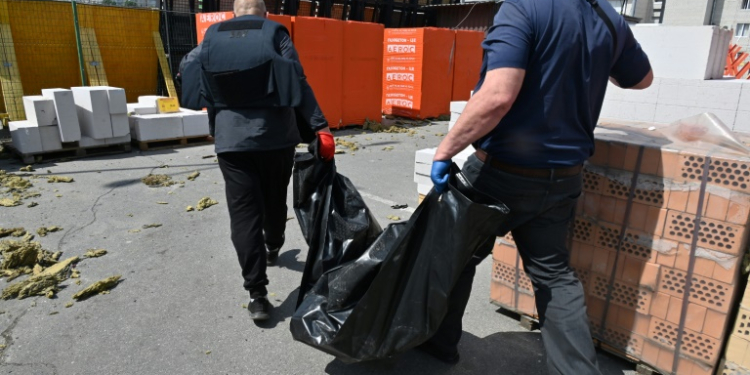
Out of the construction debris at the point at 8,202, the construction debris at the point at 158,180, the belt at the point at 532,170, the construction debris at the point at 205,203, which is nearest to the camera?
the belt at the point at 532,170

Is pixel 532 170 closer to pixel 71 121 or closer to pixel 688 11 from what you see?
pixel 71 121

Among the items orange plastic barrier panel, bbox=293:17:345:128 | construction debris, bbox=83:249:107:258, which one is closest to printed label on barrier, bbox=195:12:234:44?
orange plastic barrier panel, bbox=293:17:345:128

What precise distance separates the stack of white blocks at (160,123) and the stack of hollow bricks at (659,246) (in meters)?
6.97

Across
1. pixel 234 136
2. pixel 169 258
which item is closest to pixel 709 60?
pixel 234 136

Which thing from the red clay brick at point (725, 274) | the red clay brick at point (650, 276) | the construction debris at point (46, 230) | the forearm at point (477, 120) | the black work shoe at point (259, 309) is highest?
the forearm at point (477, 120)

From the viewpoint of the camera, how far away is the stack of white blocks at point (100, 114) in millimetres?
7281

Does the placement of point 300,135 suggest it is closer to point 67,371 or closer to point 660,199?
point 67,371

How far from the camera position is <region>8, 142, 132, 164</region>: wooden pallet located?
706 centimetres

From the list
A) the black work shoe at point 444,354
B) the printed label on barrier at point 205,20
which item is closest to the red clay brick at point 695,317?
the black work shoe at point 444,354

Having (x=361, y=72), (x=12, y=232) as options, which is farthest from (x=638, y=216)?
(x=361, y=72)

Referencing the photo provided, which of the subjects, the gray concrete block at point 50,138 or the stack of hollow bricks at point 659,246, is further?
the gray concrete block at point 50,138

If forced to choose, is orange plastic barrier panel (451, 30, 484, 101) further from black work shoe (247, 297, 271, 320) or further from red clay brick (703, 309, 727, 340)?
red clay brick (703, 309, 727, 340)

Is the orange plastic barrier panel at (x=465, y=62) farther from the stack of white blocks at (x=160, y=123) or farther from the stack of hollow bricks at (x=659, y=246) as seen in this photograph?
the stack of hollow bricks at (x=659, y=246)

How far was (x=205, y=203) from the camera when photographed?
549 centimetres
